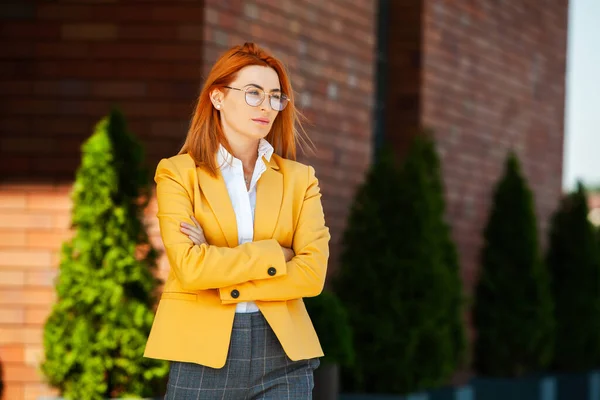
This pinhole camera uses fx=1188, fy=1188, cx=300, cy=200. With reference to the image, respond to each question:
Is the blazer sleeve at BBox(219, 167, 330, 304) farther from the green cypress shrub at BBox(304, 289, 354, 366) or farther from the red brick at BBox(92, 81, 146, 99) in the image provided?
the red brick at BBox(92, 81, 146, 99)

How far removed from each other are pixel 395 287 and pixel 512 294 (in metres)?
2.17

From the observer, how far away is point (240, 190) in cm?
337

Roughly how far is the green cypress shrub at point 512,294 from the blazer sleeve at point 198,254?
19.5 feet

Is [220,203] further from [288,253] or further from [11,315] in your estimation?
[11,315]

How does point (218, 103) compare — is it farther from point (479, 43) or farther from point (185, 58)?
point (479, 43)

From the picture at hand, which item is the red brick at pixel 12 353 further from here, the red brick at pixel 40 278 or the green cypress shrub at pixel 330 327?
the green cypress shrub at pixel 330 327

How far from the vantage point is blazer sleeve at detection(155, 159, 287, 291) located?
126 inches

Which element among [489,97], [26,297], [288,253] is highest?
[489,97]

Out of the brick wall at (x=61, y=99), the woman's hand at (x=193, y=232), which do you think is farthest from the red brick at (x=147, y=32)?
the woman's hand at (x=193, y=232)

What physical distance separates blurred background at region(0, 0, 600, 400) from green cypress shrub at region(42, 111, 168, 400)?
1.19 ft

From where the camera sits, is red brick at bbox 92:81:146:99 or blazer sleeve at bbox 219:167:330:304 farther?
red brick at bbox 92:81:146:99

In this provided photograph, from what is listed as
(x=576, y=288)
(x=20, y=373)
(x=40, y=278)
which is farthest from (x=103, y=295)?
(x=576, y=288)

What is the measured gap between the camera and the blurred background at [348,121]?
19.9 ft

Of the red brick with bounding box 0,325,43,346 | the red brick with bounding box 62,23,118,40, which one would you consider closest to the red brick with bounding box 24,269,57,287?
the red brick with bounding box 0,325,43,346
